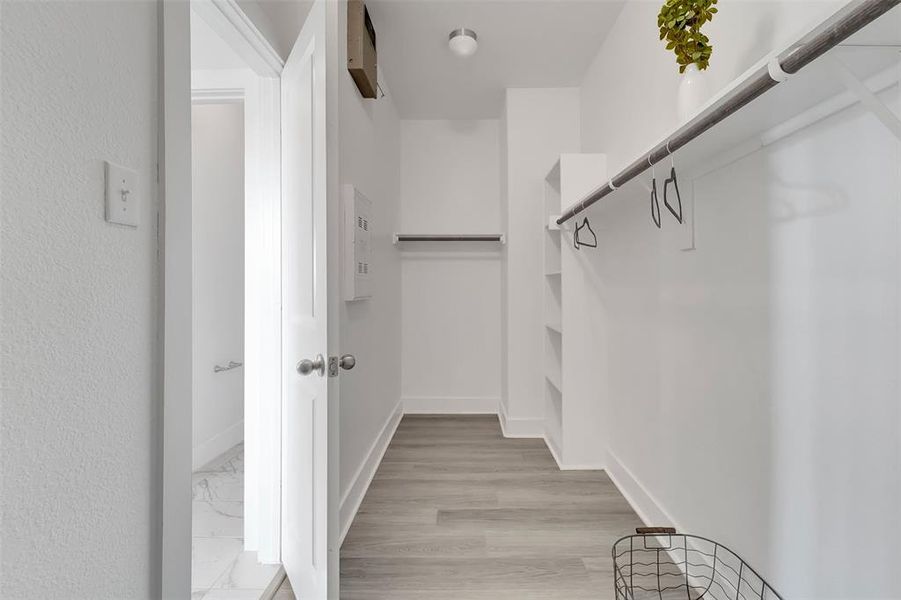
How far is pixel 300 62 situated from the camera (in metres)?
1.54

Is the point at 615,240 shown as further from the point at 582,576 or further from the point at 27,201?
the point at 27,201

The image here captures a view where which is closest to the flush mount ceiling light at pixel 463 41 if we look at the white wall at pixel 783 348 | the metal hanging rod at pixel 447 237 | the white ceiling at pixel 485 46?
the white ceiling at pixel 485 46

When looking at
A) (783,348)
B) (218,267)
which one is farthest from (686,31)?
(218,267)

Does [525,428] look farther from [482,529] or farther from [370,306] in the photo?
[370,306]

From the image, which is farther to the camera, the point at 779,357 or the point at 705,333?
the point at 705,333

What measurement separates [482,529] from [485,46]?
2.70 meters

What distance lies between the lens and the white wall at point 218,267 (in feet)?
9.26

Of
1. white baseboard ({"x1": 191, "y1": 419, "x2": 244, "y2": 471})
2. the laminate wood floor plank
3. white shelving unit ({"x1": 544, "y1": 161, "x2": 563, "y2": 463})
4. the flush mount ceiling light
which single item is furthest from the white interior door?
white shelving unit ({"x1": 544, "y1": 161, "x2": 563, "y2": 463})

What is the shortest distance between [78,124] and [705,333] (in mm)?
1776

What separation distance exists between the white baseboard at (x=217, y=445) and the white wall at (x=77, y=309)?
6.58 ft

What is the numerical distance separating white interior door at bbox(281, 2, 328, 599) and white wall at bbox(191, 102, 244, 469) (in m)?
1.46

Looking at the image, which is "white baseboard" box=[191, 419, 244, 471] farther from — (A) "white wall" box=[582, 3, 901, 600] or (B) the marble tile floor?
(A) "white wall" box=[582, 3, 901, 600]

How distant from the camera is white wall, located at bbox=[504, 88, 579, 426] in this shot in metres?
3.16

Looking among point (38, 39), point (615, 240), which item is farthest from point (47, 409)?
point (615, 240)
